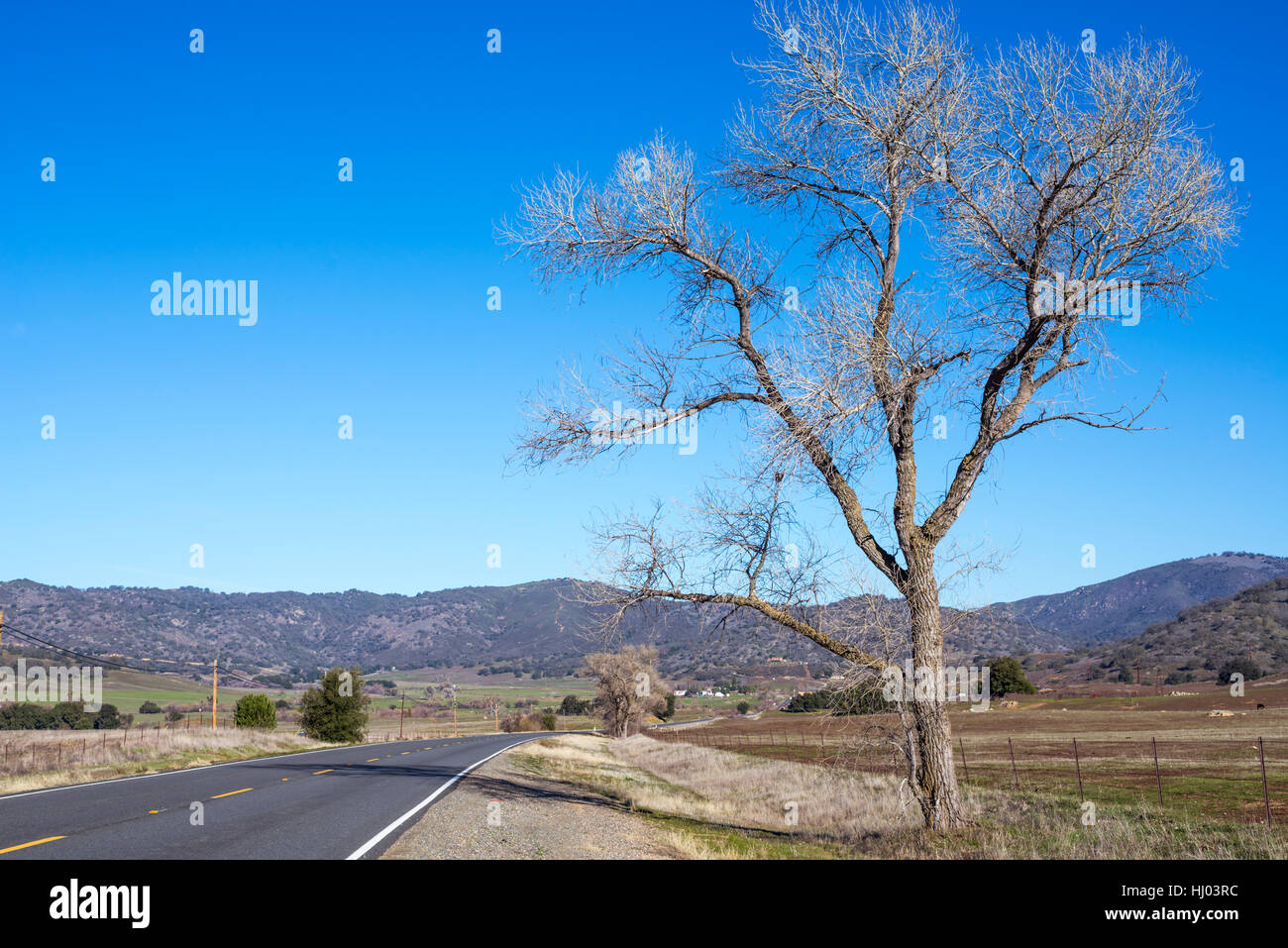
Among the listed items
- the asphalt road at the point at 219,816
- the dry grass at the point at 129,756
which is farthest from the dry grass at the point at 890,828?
the dry grass at the point at 129,756

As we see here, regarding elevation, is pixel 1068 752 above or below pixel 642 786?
below

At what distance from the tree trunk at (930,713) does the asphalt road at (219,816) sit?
7.21 metres

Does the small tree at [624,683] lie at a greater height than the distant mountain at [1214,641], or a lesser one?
greater

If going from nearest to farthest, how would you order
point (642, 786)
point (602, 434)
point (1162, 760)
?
point (602, 434) → point (642, 786) → point (1162, 760)

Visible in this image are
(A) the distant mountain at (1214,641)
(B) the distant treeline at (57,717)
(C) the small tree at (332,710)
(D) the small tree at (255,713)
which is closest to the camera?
(D) the small tree at (255,713)

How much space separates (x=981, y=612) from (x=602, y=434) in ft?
20.5

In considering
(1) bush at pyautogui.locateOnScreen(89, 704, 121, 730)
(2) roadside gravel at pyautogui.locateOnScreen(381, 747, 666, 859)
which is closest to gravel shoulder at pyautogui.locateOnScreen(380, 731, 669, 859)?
(2) roadside gravel at pyautogui.locateOnScreen(381, 747, 666, 859)

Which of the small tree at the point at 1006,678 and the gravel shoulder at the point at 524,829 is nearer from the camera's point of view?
the gravel shoulder at the point at 524,829

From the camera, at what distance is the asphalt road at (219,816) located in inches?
414

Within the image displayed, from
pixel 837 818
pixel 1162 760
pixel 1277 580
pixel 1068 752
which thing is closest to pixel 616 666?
pixel 1068 752

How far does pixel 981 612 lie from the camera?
13578 mm

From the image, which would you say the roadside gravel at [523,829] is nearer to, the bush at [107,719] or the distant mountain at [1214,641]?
the bush at [107,719]
